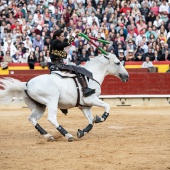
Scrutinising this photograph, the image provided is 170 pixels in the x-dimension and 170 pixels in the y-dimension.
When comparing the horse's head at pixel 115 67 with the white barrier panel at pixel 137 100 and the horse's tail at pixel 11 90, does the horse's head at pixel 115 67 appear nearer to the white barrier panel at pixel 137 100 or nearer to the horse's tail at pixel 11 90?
the horse's tail at pixel 11 90

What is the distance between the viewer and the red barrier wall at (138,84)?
67.9 ft

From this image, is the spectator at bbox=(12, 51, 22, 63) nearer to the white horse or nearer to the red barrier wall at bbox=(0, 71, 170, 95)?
the red barrier wall at bbox=(0, 71, 170, 95)

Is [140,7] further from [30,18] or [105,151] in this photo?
[105,151]

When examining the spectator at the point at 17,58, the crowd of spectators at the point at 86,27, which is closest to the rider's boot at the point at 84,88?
the crowd of spectators at the point at 86,27

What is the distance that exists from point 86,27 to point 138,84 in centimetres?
345

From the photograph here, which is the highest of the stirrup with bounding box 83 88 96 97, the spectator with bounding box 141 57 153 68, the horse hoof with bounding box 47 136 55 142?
the stirrup with bounding box 83 88 96 97

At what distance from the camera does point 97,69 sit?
13797mm

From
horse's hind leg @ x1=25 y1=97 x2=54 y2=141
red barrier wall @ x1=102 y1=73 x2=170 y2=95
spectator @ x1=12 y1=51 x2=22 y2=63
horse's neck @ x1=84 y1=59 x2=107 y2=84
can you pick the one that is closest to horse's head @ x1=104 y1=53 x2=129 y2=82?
horse's neck @ x1=84 y1=59 x2=107 y2=84

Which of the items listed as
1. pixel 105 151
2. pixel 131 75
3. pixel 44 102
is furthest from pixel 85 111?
pixel 131 75

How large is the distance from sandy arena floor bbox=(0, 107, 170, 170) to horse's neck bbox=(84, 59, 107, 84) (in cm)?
107

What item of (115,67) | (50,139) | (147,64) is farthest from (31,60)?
(50,139)

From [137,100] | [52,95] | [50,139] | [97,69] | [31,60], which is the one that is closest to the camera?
[52,95]

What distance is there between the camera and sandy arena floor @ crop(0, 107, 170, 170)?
34.2ft

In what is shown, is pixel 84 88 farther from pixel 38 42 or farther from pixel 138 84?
pixel 38 42
